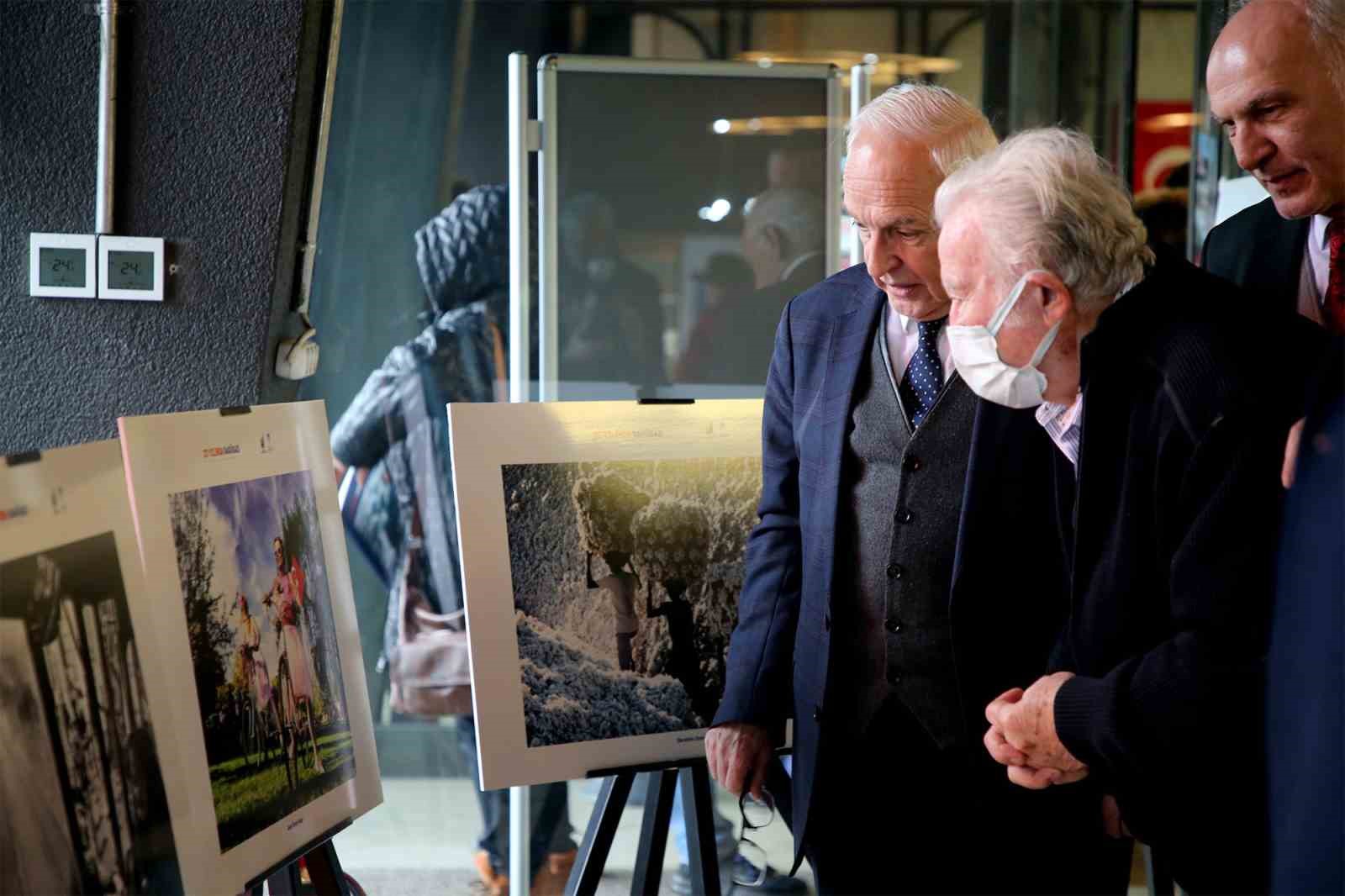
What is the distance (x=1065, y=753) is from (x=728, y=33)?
2617mm

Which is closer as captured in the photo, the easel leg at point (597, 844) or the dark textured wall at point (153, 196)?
the easel leg at point (597, 844)

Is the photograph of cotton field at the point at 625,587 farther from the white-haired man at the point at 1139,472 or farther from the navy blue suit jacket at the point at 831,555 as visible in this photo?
the white-haired man at the point at 1139,472

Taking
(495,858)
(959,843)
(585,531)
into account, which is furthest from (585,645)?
(495,858)

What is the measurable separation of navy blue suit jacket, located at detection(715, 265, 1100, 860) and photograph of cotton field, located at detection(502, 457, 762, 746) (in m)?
0.21

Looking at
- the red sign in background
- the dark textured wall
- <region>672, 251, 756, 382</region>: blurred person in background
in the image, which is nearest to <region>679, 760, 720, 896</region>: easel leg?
the dark textured wall

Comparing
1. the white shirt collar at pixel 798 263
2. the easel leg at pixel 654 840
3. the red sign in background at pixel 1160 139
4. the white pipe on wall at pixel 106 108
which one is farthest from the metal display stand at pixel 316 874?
the red sign in background at pixel 1160 139

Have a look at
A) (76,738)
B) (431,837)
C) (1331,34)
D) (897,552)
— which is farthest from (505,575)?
(431,837)

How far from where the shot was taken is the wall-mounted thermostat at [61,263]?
2100 mm

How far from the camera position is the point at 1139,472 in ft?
4.46

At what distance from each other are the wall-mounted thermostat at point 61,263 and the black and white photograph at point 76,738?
0.85m

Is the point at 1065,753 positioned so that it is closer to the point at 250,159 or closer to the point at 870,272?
the point at 870,272

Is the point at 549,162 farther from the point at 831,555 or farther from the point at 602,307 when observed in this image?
the point at 831,555

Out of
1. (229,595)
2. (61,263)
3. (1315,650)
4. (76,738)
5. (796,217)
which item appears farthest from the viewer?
(796,217)

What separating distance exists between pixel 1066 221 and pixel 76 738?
116cm
